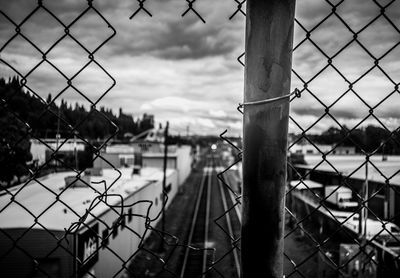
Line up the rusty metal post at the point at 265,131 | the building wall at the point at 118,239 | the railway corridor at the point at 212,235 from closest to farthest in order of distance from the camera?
the rusty metal post at the point at 265,131 → the building wall at the point at 118,239 → the railway corridor at the point at 212,235

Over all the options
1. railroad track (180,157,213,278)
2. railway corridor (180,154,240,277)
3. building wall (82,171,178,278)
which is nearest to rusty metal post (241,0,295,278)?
railway corridor (180,154,240,277)

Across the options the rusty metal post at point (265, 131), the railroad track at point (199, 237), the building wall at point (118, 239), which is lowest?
the railroad track at point (199, 237)

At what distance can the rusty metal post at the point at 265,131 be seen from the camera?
970 mm

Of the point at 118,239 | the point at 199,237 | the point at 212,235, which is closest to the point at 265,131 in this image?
the point at 118,239

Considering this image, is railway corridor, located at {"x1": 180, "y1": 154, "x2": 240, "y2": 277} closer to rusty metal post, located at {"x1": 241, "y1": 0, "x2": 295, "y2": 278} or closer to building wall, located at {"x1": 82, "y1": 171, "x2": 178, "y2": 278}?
rusty metal post, located at {"x1": 241, "y1": 0, "x2": 295, "y2": 278}

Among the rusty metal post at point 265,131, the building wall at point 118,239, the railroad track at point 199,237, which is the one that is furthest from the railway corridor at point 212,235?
the building wall at point 118,239

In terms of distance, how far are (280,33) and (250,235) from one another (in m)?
0.70

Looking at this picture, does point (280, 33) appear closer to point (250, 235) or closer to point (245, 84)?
point (245, 84)

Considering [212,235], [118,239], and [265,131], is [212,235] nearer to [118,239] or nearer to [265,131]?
[118,239]

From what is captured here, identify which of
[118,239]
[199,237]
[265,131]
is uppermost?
[265,131]

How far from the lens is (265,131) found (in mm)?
983

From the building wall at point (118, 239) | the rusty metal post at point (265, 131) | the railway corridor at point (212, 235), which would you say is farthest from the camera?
the railway corridor at point (212, 235)

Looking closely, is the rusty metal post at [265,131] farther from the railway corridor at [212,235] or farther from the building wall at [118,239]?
the building wall at [118,239]

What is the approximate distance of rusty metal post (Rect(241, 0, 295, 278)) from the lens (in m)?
0.97
